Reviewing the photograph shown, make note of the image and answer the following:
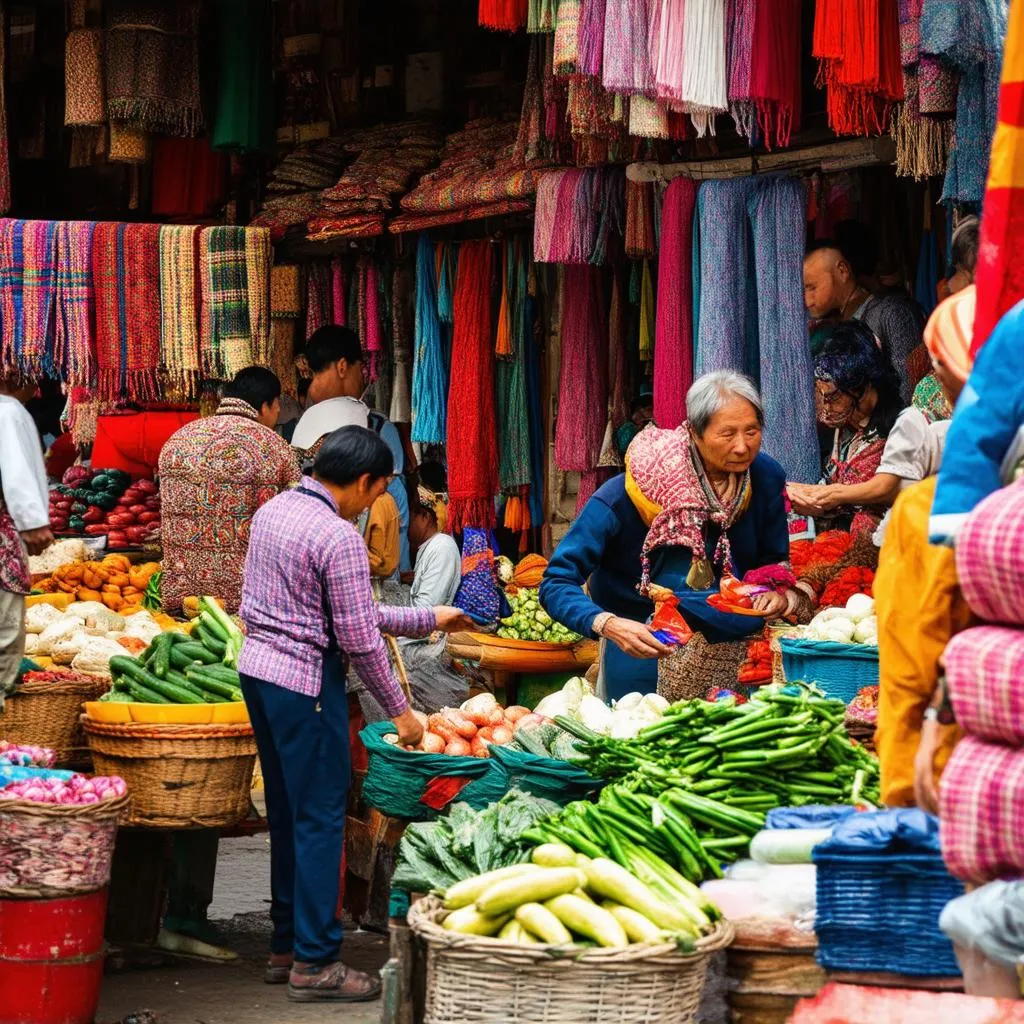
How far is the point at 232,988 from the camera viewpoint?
627 cm

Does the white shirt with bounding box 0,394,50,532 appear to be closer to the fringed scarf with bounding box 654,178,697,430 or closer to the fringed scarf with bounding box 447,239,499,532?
the fringed scarf with bounding box 654,178,697,430

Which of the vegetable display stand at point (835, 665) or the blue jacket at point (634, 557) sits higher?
the blue jacket at point (634, 557)

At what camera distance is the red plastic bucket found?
5.54 metres

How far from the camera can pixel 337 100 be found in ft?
37.6

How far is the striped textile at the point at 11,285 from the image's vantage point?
1024 centimetres

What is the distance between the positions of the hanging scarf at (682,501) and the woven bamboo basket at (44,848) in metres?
2.03

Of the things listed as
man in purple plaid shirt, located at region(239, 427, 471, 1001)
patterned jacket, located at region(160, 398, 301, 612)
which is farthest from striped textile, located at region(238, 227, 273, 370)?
man in purple plaid shirt, located at region(239, 427, 471, 1001)

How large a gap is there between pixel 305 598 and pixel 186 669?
0.96m

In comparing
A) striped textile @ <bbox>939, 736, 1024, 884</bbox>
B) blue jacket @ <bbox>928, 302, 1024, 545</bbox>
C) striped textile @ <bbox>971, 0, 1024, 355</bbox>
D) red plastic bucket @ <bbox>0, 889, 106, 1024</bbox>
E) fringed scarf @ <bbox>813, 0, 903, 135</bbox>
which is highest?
fringed scarf @ <bbox>813, 0, 903, 135</bbox>

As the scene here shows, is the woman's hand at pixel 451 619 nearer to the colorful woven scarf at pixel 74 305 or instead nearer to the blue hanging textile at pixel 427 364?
the blue hanging textile at pixel 427 364

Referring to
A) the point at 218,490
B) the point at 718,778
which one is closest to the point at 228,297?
the point at 218,490

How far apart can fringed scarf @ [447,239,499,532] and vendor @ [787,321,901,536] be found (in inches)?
122

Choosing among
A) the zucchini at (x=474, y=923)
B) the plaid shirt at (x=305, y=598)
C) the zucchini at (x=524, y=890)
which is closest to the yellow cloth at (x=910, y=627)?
the zucchini at (x=524, y=890)

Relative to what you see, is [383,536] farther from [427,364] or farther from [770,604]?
[770,604]
